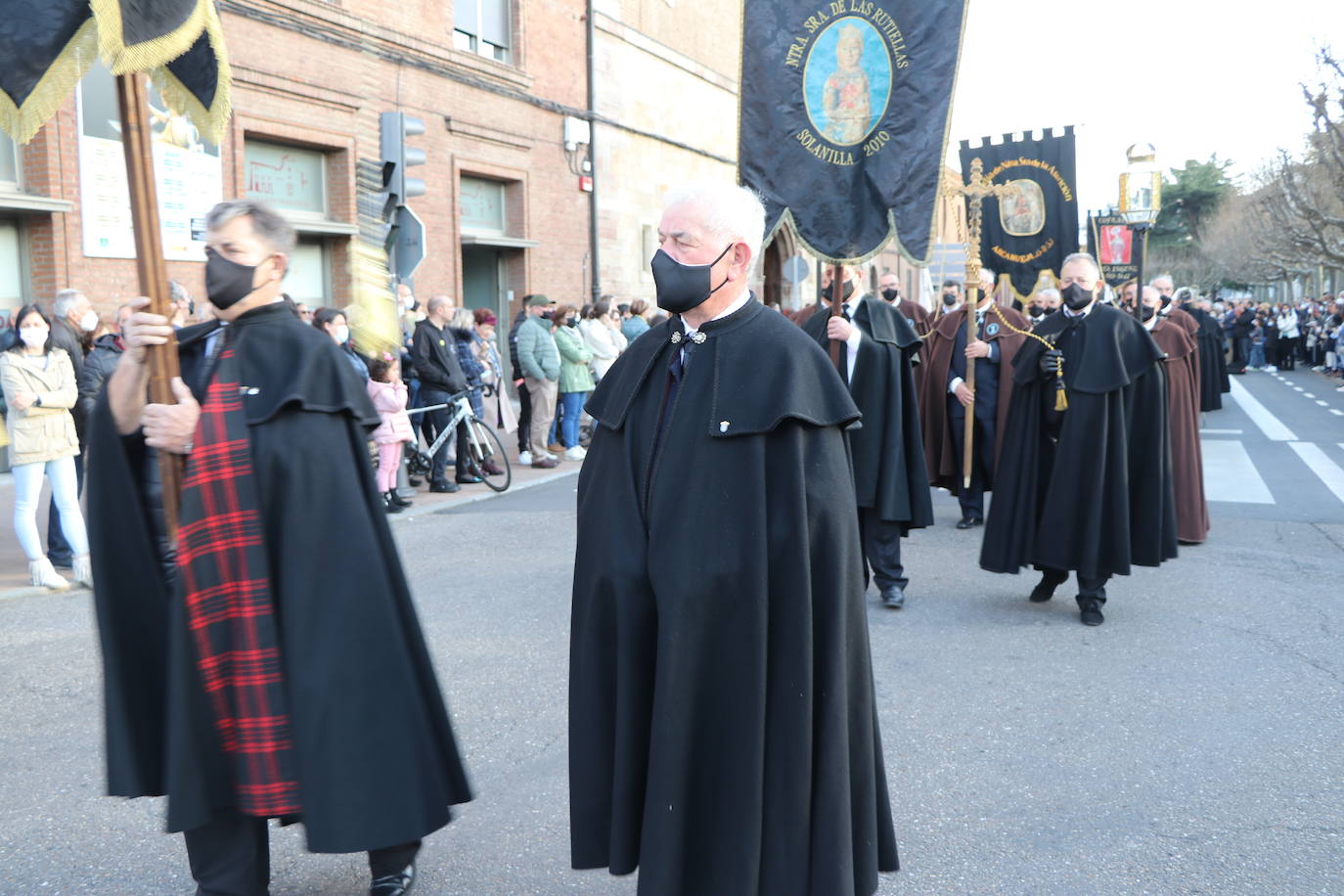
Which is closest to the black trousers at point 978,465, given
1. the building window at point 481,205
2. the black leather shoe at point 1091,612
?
the black leather shoe at point 1091,612

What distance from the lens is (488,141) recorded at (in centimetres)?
1909

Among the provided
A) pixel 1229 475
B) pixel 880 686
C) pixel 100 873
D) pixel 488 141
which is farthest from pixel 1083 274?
pixel 488 141

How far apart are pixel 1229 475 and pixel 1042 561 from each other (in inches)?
275

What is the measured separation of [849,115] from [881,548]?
2.40m

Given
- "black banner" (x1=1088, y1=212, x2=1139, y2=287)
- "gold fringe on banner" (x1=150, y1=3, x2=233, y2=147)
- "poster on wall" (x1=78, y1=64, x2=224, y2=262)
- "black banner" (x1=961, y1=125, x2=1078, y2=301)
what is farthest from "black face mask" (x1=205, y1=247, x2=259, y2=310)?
"black banner" (x1=1088, y1=212, x2=1139, y2=287)

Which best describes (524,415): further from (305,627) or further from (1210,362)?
(1210,362)

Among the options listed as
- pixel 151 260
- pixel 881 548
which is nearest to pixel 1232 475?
pixel 881 548

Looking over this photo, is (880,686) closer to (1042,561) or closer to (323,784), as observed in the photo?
(1042,561)

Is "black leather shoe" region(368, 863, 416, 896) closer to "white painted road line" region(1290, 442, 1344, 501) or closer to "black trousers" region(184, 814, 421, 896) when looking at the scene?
"black trousers" region(184, 814, 421, 896)

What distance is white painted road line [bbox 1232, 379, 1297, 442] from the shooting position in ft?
54.1

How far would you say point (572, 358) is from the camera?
46.0ft

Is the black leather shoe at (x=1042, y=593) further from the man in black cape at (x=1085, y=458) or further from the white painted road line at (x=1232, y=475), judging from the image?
the white painted road line at (x=1232, y=475)

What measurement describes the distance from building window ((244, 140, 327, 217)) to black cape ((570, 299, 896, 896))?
13.3 metres

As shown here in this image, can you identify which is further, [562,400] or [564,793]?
[562,400]
